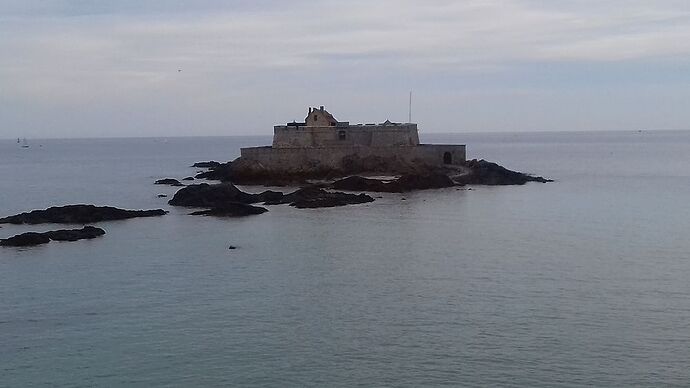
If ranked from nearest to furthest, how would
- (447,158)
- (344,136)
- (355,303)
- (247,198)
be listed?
(355,303)
(247,198)
(344,136)
(447,158)

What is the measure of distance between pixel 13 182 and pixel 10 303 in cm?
4118

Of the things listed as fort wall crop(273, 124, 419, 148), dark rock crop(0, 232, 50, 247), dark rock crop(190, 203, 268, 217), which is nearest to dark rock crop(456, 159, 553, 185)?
fort wall crop(273, 124, 419, 148)

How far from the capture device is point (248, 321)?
15719 mm

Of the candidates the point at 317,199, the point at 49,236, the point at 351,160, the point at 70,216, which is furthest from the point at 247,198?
the point at 351,160

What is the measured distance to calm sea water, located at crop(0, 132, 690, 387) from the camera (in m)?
13.0

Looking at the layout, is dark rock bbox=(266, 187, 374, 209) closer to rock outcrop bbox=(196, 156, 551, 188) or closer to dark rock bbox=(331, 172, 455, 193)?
dark rock bbox=(331, 172, 455, 193)

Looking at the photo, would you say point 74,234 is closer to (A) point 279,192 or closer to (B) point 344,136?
(A) point 279,192

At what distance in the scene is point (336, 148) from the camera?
4666cm

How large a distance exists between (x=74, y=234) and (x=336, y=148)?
22652 mm

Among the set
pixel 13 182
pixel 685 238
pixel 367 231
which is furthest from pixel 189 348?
pixel 13 182

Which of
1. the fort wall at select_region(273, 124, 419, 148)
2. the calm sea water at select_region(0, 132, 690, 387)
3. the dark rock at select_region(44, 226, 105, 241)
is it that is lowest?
the calm sea water at select_region(0, 132, 690, 387)

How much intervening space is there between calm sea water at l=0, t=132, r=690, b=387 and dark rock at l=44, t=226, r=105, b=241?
60 centimetres

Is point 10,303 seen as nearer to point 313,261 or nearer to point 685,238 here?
point 313,261

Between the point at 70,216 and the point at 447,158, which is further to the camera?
the point at 447,158
